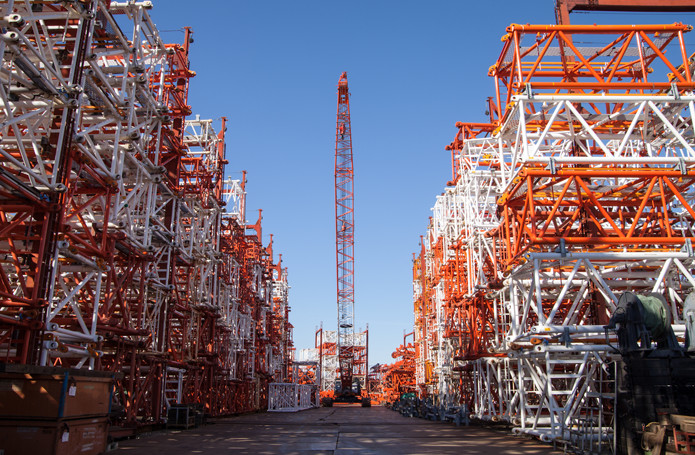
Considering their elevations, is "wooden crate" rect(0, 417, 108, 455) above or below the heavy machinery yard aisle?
above

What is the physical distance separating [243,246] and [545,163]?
35318 millimetres

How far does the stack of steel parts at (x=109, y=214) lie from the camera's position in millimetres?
15914

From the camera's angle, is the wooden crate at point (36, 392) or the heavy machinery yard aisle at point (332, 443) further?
the heavy machinery yard aisle at point (332, 443)

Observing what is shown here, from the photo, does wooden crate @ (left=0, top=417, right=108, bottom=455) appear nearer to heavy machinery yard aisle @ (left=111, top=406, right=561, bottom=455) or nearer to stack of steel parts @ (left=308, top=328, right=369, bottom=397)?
heavy machinery yard aisle @ (left=111, top=406, right=561, bottom=455)

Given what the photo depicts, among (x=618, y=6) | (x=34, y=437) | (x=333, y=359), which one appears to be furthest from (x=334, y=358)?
Result: (x=34, y=437)

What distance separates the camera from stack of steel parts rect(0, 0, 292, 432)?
15914 mm

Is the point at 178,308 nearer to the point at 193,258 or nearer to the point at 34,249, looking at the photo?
the point at 193,258

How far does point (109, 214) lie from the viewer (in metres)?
21.8

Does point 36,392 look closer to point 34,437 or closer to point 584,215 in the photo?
point 34,437

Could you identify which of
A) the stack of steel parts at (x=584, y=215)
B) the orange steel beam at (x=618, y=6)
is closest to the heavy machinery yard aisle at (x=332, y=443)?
the stack of steel parts at (x=584, y=215)

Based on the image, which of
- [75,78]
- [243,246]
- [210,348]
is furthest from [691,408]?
[243,246]

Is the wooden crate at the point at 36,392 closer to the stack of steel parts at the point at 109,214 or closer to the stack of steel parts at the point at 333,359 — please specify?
the stack of steel parts at the point at 109,214

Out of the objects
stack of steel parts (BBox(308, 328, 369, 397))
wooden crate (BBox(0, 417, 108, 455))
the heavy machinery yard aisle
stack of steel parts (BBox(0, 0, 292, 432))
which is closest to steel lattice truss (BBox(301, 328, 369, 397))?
stack of steel parts (BBox(308, 328, 369, 397))

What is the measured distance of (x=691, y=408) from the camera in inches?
524
